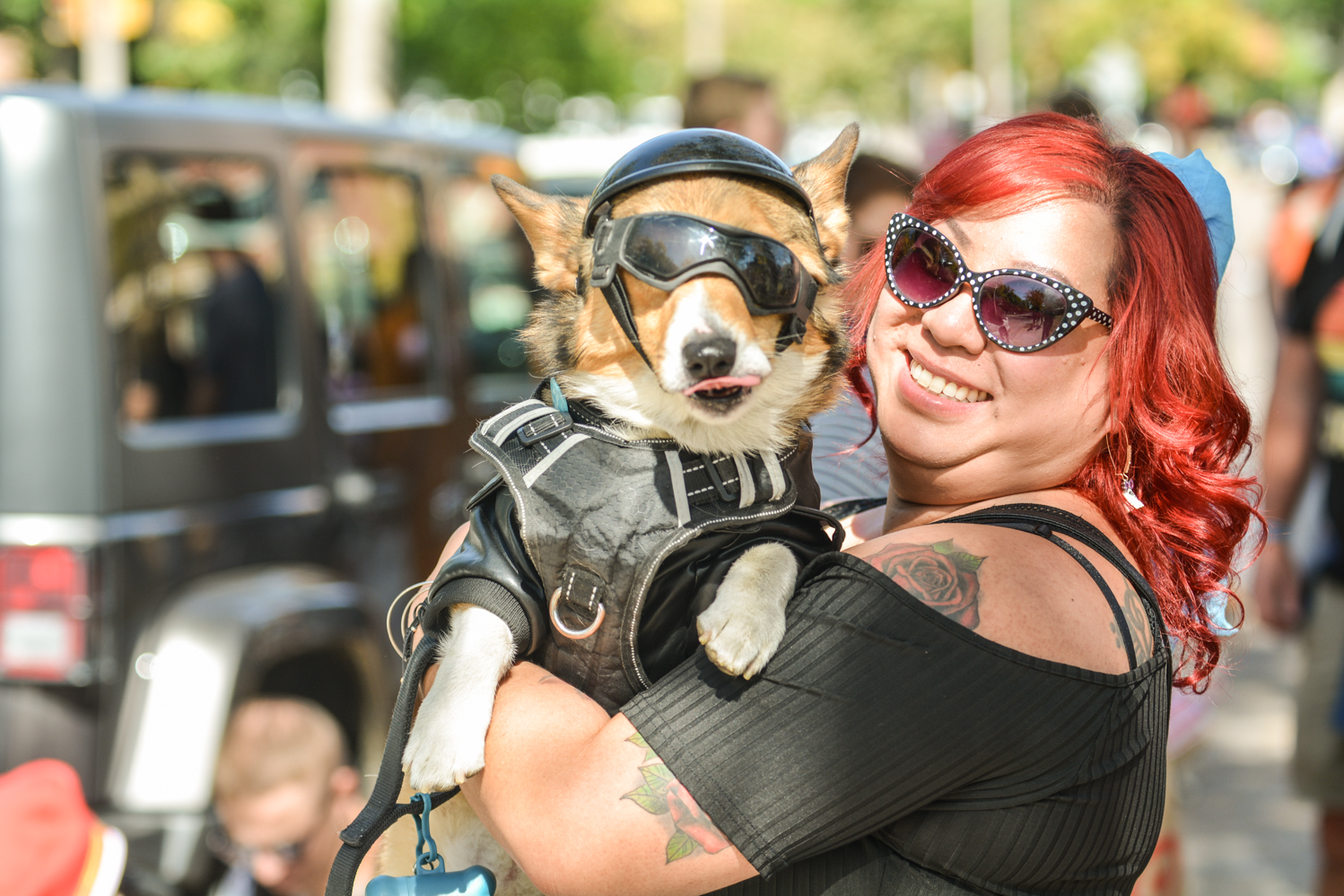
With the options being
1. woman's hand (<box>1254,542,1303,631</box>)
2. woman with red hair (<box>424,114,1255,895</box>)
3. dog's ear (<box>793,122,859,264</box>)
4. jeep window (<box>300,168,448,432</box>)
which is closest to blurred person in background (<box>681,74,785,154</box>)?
jeep window (<box>300,168,448,432</box>)

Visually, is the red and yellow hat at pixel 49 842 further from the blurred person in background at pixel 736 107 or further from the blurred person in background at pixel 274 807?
the blurred person in background at pixel 736 107

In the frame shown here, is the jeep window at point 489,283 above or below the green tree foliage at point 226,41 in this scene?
below

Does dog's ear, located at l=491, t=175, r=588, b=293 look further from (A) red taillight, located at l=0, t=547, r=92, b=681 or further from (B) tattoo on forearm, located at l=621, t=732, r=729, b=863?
(A) red taillight, located at l=0, t=547, r=92, b=681

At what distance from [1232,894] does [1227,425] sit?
128 inches

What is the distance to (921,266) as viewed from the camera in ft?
6.26

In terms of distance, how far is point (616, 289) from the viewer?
5.74 ft

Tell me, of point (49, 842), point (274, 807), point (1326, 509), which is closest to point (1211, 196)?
point (1326, 509)

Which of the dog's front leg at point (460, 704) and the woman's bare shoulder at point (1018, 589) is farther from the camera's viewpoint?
the dog's front leg at point (460, 704)

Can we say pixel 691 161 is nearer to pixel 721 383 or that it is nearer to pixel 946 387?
pixel 721 383

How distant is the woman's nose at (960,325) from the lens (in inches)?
72.2

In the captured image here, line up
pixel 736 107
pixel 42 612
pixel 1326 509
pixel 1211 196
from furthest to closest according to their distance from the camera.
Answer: pixel 736 107 < pixel 1326 509 < pixel 42 612 < pixel 1211 196

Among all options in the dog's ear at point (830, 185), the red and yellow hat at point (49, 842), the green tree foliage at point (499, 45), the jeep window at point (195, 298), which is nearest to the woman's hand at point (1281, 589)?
the dog's ear at point (830, 185)

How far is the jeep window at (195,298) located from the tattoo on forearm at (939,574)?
2455mm

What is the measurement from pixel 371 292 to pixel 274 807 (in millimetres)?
1821
